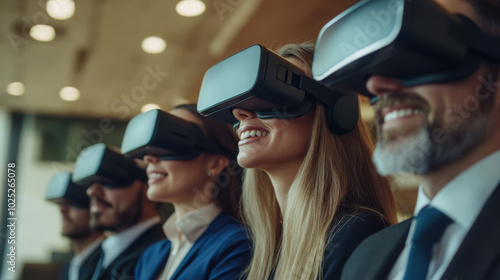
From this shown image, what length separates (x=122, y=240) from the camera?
7.79ft

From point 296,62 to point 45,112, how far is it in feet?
15.2

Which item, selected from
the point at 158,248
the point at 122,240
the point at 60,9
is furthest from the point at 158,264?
the point at 60,9

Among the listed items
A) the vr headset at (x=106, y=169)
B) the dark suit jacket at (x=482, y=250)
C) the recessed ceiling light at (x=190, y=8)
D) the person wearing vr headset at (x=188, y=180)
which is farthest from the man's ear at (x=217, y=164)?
the recessed ceiling light at (x=190, y=8)

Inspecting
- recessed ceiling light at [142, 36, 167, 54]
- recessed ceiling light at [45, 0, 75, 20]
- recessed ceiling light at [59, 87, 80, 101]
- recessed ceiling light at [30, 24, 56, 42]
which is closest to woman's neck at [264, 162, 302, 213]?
recessed ceiling light at [45, 0, 75, 20]

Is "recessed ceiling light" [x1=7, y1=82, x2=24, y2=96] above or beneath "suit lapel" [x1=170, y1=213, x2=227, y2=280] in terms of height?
above

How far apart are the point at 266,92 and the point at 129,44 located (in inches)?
114

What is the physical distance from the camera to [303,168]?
127 cm

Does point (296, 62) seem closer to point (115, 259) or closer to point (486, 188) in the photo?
point (486, 188)

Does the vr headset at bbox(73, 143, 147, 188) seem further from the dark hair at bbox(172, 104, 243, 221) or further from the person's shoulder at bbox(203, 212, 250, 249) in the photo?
the person's shoulder at bbox(203, 212, 250, 249)

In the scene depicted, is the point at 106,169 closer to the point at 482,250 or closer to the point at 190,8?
the point at 190,8

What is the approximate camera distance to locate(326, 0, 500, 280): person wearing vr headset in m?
0.71

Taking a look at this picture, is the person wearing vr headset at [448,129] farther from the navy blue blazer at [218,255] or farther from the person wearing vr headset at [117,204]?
the person wearing vr headset at [117,204]

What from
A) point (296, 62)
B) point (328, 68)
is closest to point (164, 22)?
point (296, 62)

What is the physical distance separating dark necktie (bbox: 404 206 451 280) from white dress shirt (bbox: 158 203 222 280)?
1.06 metres
